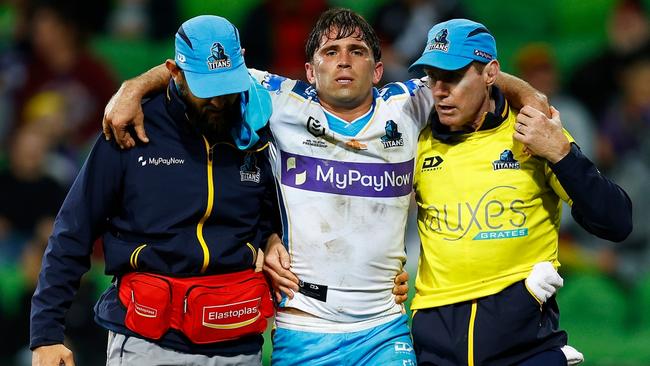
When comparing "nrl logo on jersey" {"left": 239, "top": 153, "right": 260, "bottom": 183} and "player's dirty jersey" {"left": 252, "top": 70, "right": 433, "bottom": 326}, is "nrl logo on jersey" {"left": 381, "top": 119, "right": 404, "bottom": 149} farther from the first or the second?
"nrl logo on jersey" {"left": 239, "top": 153, "right": 260, "bottom": 183}

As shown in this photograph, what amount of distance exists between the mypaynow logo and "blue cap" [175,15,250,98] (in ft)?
1.54

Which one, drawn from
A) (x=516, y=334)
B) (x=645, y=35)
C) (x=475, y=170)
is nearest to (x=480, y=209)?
(x=475, y=170)

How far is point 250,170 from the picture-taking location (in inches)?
186

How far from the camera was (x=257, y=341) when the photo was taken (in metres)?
4.76

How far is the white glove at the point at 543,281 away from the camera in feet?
15.1

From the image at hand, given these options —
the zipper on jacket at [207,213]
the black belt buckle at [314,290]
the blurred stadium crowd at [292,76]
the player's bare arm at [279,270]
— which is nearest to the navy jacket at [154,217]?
the zipper on jacket at [207,213]

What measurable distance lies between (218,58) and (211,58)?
1.1 inches

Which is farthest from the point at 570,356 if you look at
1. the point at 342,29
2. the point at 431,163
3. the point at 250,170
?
the point at 342,29

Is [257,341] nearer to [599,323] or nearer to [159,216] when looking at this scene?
[159,216]

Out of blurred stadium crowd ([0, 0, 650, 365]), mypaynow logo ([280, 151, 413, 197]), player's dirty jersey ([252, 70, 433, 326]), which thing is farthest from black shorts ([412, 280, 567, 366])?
blurred stadium crowd ([0, 0, 650, 365])

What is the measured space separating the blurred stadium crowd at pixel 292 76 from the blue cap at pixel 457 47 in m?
4.31

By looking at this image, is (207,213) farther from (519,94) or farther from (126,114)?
(519,94)

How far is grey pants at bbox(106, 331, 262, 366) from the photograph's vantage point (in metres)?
4.56

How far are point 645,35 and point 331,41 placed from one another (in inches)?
210
